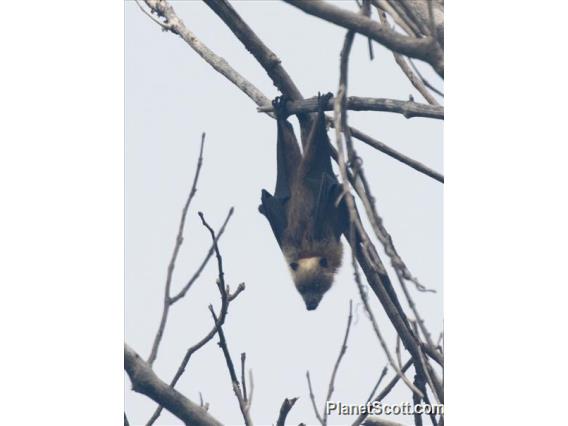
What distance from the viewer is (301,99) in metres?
7.59

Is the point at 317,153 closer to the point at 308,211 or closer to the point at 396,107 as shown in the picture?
the point at 308,211

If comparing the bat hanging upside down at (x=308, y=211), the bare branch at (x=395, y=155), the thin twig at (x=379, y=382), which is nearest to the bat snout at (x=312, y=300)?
the bat hanging upside down at (x=308, y=211)

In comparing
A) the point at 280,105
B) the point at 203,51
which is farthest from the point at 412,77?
the point at 203,51

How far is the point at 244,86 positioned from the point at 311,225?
8.65ft

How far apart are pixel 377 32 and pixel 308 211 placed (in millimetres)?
5177

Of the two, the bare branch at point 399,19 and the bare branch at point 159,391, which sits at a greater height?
the bare branch at point 399,19

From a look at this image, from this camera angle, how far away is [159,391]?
190 inches

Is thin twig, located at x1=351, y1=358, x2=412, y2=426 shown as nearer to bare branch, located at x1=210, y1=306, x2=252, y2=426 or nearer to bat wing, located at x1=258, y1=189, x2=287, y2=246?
bare branch, located at x1=210, y1=306, x2=252, y2=426

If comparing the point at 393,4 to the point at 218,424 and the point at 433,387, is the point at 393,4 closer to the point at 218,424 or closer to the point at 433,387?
the point at 433,387

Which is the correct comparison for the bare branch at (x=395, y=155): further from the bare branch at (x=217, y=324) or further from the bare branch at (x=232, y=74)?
the bare branch at (x=217, y=324)

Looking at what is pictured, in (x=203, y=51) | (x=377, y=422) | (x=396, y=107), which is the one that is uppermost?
→ (x=203, y=51)

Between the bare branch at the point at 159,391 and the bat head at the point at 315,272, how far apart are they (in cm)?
474

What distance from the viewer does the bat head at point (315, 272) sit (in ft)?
31.7
